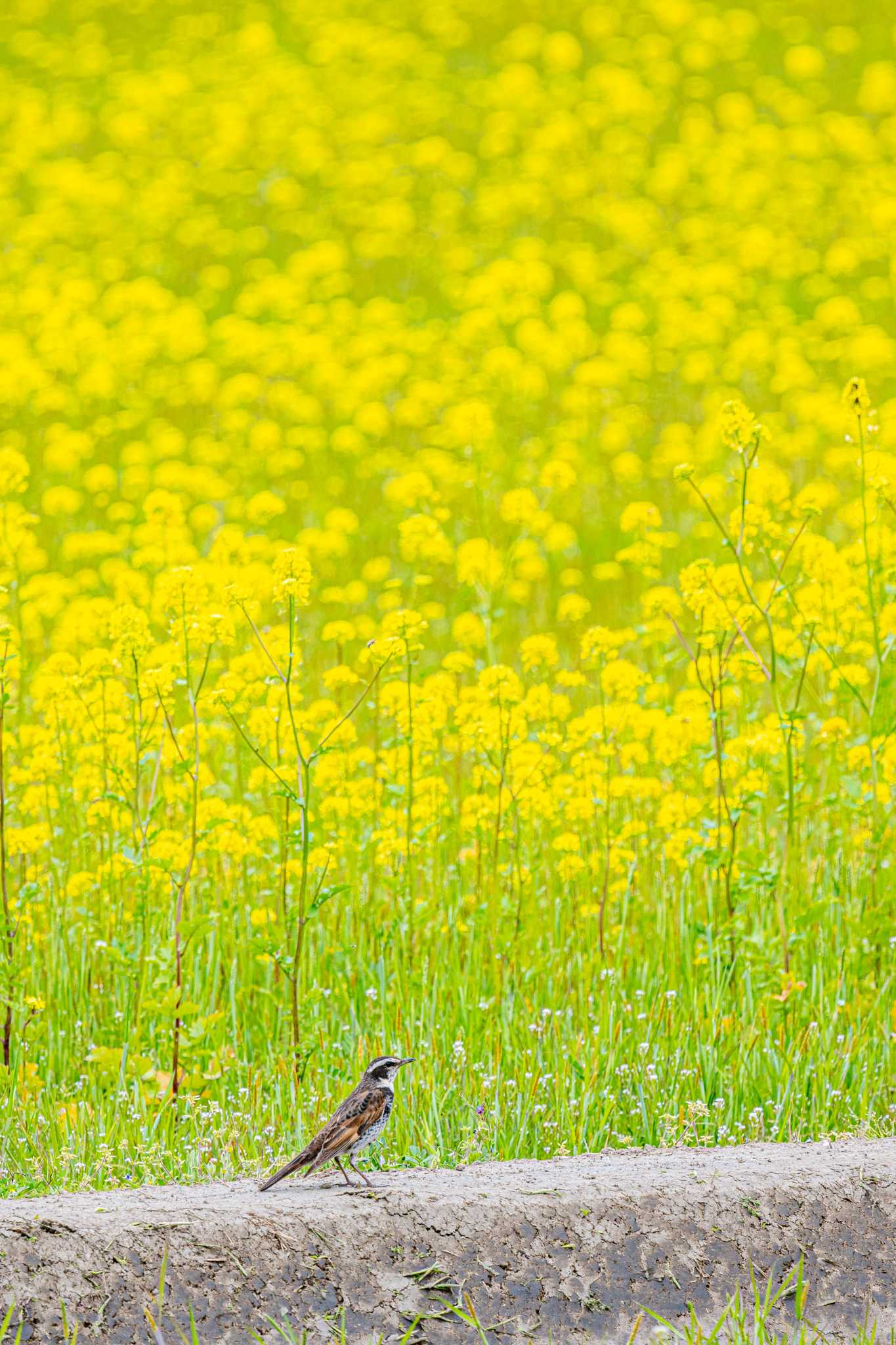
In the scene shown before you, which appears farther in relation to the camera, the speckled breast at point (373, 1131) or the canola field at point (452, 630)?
the canola field at point (452, 630)

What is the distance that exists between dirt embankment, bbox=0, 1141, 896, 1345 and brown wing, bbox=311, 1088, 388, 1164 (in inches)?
6.2

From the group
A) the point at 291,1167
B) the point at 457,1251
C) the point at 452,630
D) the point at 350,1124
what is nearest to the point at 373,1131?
the point at 350,1124

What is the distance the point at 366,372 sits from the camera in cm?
1261

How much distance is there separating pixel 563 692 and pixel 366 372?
4771 mm

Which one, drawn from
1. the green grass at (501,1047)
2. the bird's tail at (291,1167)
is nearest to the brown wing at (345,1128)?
the bird's tail at (291,1167)

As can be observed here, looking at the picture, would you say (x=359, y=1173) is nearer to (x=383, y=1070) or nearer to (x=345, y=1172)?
(x=345, y=1172)

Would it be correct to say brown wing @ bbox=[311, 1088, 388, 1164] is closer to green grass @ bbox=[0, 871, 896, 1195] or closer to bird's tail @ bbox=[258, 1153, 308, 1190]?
bird's tail @ bbox=[258, 1153, 308, 1190]

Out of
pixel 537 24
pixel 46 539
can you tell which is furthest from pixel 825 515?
pixel 537 24

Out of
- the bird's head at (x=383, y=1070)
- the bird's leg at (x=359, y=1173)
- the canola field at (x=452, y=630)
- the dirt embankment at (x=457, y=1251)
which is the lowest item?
the dirt embankment at (x=457, y=1251)

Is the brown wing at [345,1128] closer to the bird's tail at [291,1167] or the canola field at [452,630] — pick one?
the bird's tail at [291,1167]

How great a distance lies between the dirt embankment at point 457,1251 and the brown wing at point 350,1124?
16 centimetres

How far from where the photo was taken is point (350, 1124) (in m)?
3.76

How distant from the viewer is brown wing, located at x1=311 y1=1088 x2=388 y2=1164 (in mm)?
3756

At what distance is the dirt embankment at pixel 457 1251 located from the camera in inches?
144
